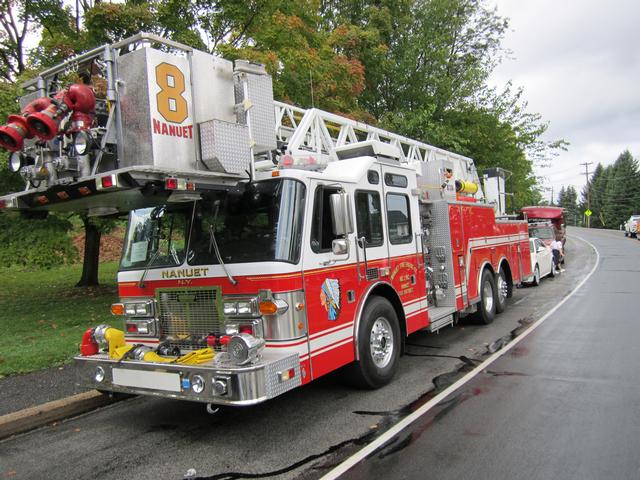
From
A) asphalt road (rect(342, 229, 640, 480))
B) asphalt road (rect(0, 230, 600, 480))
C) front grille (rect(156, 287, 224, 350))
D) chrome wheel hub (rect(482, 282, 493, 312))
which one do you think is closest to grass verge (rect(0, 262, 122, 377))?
asphalt road (rect(0, 230, 600, 480))

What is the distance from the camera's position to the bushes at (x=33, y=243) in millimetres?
8836

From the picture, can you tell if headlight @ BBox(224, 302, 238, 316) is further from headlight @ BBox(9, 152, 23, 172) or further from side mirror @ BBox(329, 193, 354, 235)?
headlight @ BBox(9, 152, 23, 172)

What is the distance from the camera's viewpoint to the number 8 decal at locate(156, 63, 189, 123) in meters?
4.11

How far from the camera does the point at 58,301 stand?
493 inches

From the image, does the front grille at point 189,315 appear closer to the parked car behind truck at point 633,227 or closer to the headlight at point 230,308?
the headlight at point 230,308

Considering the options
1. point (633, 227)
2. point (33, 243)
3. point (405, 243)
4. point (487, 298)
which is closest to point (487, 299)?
point (487, 298)

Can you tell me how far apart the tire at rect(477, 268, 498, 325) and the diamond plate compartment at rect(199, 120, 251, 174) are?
5.93m

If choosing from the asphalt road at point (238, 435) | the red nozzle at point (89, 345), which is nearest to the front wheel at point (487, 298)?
the asphalt road at point (238, 435)

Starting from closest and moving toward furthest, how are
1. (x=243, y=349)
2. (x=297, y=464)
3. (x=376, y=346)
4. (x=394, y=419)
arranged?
(x=297, y=464), (x=243, y=349), (x=394, y=419), (x=376, y=346)

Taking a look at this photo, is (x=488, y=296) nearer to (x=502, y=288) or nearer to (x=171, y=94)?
(x=502, y=288)

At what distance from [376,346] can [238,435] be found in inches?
73.0

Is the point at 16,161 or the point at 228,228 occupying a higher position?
the point at 16,161

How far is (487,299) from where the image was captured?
943cm

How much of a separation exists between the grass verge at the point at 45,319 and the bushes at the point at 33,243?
1.25 meters
